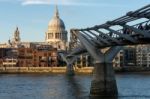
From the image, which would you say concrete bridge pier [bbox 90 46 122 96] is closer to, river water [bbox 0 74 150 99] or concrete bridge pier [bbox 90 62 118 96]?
concrete bridge pier [bbox 90 62 118 96]

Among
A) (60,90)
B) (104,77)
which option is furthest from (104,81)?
(60,90)

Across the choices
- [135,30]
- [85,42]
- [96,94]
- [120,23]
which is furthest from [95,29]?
[135,30]

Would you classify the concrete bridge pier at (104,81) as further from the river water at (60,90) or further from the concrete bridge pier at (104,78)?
the river water at (60,90)

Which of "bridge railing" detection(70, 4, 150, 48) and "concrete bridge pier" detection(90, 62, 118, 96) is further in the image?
"concrete bridge pier" detection(90, 62, 118, 96)

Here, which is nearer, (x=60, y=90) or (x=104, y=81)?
(x=104, y=81)

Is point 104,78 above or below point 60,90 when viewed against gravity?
above

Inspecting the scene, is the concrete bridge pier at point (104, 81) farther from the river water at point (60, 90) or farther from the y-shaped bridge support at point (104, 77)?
the river water at point (60, 90)

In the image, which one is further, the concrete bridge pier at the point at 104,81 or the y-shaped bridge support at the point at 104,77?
the y-shaped bridge support at the point at 104,77

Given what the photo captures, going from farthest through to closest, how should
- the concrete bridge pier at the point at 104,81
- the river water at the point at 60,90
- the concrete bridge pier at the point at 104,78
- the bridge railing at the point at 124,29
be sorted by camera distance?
the river water at the point at 60,90, the concrete bridge pier at the point at 104,78, the concrete bridge pier at the point at 104,81, the bridge railing at the point at 124,29

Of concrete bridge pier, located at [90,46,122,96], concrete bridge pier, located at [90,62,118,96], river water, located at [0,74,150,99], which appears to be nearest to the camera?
concrete bridge pier, located at [90,62,118,96]

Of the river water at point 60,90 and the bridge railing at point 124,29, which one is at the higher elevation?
the bridge railing at point 124,29

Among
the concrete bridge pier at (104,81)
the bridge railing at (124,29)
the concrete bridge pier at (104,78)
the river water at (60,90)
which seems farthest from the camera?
the river water at (60,90)

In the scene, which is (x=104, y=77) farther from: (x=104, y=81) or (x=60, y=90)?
(x=60, y=90)

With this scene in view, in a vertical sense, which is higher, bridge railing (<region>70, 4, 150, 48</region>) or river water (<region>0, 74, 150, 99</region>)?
bridge railing (<region>70, 4, 150, 48</region>)
